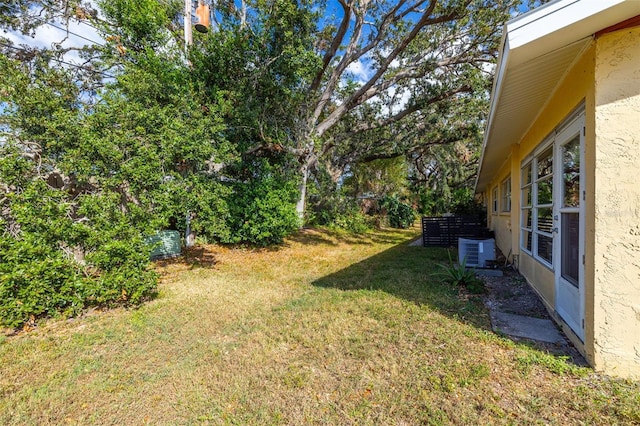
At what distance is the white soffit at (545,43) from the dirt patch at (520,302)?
106 inches

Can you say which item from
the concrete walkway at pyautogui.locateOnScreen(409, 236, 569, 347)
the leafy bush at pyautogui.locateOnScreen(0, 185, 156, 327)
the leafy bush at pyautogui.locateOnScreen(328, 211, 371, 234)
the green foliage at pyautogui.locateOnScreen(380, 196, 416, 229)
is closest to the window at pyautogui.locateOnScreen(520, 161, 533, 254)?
the concrete walkway at pyautogui.locateOnScreen(409, 236, 569, 347)

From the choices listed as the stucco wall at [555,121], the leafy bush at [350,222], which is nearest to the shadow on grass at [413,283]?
the stucco wall at [555,121]

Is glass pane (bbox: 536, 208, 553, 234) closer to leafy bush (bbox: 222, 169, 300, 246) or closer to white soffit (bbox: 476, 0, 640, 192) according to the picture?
white soffit (bbox: 476, 0, 640, 192)

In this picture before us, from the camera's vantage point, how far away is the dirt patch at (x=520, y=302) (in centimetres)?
276

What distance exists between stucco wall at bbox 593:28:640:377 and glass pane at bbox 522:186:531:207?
119 inches

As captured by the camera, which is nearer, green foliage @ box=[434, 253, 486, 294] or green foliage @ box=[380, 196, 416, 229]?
green foliage @ box=[434, 253, 486, 294]

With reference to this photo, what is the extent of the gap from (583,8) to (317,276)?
17.4ft

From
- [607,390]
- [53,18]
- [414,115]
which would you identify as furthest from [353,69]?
[607,390]

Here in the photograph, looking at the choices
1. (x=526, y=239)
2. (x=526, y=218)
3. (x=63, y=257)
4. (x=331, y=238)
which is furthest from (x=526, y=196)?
(x=331, y=238)

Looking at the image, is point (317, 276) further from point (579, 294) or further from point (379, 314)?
point (579, 294)

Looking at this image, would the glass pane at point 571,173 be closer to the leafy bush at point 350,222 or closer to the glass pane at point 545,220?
the glass pane at point 545,220

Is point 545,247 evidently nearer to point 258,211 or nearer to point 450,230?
point 450,230

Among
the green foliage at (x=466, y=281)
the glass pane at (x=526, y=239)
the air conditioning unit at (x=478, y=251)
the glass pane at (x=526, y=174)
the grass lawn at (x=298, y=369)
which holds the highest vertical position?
the glass pane at (x=526, y=174)

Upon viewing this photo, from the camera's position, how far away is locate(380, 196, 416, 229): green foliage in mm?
17250
